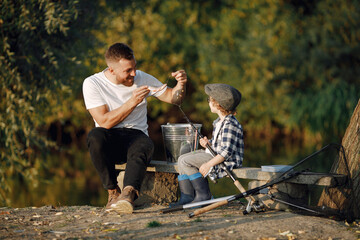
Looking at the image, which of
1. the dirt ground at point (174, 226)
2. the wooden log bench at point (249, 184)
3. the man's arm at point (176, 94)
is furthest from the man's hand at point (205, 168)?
the man's arm at point (176, 94)

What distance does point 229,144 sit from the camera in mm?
4391

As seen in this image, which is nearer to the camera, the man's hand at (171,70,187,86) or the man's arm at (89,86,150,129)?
the man's arm at (89,86,150,129)

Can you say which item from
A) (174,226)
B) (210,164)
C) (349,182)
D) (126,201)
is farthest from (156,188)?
(349,182)

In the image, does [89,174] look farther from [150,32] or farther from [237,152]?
[237,152]

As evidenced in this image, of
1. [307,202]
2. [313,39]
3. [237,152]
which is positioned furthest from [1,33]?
[313,39]

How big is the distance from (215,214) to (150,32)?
12438 mm

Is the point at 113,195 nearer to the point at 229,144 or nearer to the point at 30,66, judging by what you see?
the point at 229,144

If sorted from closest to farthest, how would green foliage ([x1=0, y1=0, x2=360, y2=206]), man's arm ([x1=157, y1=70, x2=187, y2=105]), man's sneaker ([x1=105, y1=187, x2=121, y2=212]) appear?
man's sneaker ([x1=105, y1=187, x2=121, y2=212]), man's arm ([x1=157, y1=70, x2=187, y2=105]), green foliage ([x1=0, y1=0, x2=360, y2=206])

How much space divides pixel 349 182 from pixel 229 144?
106cm

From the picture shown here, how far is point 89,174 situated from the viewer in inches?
452

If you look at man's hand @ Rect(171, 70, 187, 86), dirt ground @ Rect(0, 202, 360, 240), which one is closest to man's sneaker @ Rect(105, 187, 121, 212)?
dirt ground @ Rect(0, 202, 360, 240)

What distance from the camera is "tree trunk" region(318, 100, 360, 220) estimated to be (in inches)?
169

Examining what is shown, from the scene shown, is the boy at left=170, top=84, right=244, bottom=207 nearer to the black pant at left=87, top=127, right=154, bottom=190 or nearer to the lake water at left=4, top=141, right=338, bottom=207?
the black pant at left=87, top=127, right=154, bottom=190

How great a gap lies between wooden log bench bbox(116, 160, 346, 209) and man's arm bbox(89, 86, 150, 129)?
19.9 inches
